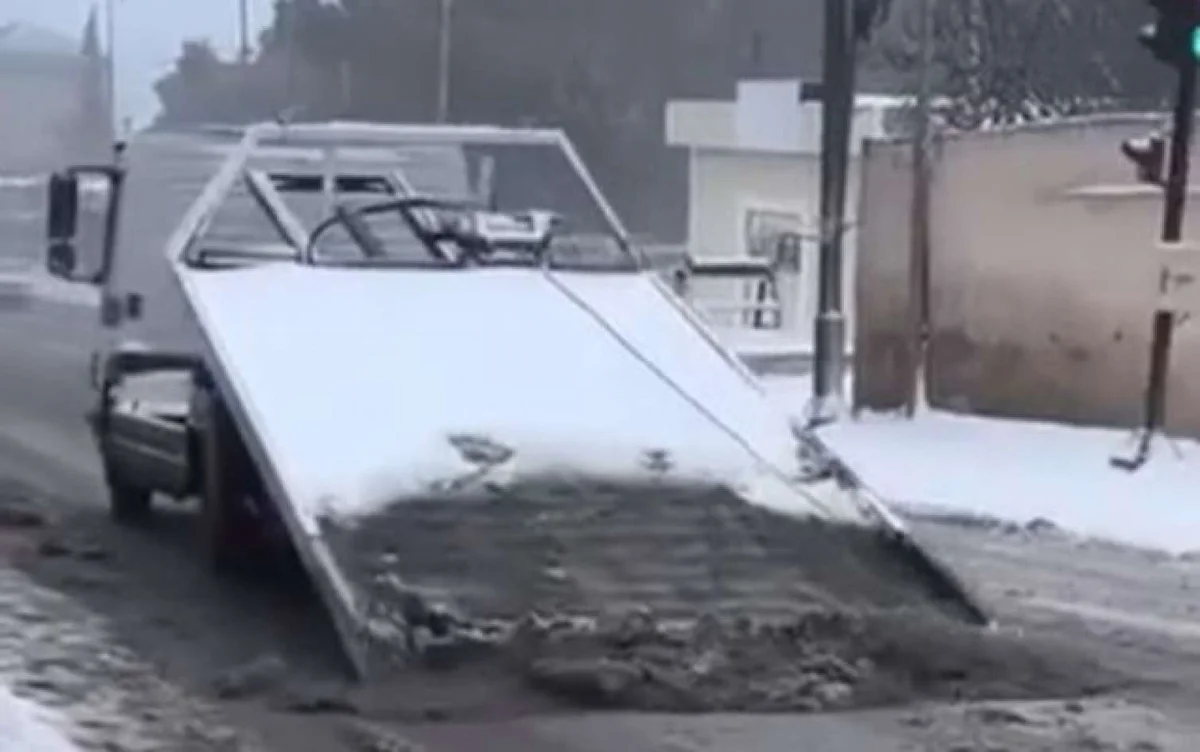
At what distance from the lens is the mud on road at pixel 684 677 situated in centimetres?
1077

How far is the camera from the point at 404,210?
50.5 ft

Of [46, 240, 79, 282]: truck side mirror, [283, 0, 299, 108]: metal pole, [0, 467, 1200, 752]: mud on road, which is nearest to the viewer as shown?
[0, 467, 1200, 752]: mud on road

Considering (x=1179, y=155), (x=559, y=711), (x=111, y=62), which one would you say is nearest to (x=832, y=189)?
(x=1179, y=155)

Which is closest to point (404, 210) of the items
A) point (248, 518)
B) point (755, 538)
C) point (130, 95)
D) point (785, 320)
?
point (248, 518)

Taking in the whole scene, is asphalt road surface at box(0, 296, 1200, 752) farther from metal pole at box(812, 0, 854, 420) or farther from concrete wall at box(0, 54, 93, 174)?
concrete wall at box(0, 54, 93, 174)

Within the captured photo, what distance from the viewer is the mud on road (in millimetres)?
10766

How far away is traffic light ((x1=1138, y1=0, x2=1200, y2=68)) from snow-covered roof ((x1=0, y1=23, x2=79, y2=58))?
103718 mm

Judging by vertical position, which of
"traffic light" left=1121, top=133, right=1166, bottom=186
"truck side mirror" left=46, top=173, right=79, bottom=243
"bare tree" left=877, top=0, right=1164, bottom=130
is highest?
"bare tree" left=877, top=0, right=1164, bottom=130

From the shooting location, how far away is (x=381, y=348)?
13.6 meters

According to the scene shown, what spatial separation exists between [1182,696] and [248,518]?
452 centimetres

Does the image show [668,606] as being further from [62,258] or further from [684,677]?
[62,258]

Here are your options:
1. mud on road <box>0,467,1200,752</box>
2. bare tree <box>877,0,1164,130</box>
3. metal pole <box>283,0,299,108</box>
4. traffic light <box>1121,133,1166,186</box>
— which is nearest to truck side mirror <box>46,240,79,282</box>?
mud on road <box>0,467,1200,752</box>

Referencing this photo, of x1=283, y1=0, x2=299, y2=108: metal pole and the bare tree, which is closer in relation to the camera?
the bare tree

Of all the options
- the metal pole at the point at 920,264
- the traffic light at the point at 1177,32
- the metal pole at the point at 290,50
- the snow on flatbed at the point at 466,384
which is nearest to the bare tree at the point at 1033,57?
the metal pole at the point at 920,264
